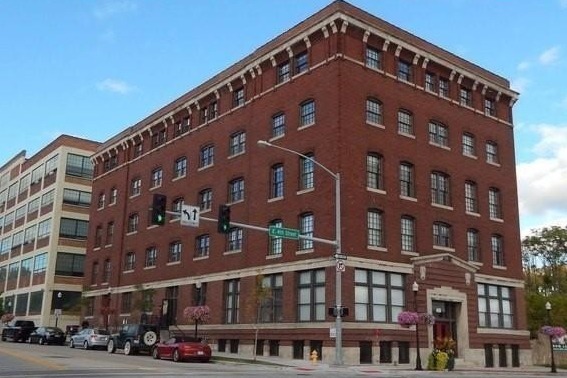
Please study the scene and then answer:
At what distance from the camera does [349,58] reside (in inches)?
1490

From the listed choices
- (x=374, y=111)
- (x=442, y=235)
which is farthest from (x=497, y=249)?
(x=374, y=111)

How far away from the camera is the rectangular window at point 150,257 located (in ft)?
173

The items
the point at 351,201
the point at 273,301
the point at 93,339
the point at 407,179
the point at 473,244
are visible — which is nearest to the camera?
→ the point at 351,201

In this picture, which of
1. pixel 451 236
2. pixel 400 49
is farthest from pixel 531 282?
pixel 400 49

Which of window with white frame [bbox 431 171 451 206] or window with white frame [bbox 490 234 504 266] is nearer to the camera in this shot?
window with white frame [bbox 431 171 451 206]

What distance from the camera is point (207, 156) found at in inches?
1918

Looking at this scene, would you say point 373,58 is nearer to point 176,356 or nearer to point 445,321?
point 445,321

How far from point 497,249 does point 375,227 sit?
11989 millimetres

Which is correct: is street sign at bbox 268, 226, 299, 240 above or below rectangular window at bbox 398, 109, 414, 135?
below

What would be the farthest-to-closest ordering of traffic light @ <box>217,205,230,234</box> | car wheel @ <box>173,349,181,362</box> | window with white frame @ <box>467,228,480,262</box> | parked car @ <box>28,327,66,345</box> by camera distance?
parked car @ <box>28,327,66,345</box>, window with white frame @ <box>467,228,480,262</box>, car wheel @ <box>173,349,181,362</box>, traffic light @ <box>217,205,230,234</box>

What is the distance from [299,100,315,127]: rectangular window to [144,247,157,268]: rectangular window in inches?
775

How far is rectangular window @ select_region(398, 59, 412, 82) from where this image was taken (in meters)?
41.0

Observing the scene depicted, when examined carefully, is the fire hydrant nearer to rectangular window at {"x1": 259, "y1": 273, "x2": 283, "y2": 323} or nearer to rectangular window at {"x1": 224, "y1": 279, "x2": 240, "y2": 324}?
rectangular window at {"x1": 259, "y1": 273, "x2": 283, "y2": 323}

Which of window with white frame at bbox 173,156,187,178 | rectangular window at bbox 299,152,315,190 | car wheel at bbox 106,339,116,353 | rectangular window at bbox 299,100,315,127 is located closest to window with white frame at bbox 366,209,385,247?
rectangular window at bbox 299,152,315,190
